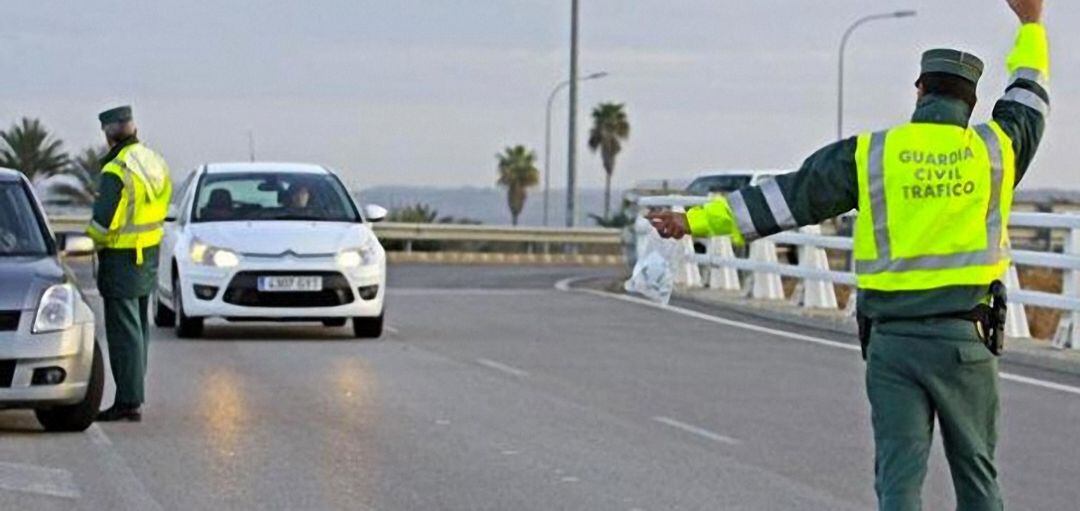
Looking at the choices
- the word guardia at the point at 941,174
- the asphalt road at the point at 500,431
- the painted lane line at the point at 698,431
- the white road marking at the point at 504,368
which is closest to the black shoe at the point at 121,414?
the asphalt road at the point at 500,431

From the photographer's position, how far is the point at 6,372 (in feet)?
41.8

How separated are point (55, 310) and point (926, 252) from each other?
21.3 feet

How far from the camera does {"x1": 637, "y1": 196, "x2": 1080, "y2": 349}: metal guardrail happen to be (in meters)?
19.2

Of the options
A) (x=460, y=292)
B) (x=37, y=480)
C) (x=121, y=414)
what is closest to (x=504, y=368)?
(x=121, y=414)

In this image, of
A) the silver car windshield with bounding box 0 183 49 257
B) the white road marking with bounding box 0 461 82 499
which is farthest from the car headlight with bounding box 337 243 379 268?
the white road marking with bounding box 0 461 82 499

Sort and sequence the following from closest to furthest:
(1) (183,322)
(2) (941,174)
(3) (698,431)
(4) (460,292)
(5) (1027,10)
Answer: (2) (941,174) → (5) (1027,10) → (3) (698,431) → (1) (183,322) → (4) (460,292)

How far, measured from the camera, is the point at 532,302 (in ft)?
90.0

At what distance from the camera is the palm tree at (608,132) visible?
10931 centimetres

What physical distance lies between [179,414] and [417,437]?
1.81 meters

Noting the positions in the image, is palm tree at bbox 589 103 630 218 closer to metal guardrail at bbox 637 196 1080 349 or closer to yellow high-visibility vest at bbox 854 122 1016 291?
metal guardrail at bbox 637 196 1080 349

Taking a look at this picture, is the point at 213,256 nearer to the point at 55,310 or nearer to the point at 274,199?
the point at 274,199

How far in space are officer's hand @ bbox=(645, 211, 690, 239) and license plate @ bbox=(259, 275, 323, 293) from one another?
12500mm

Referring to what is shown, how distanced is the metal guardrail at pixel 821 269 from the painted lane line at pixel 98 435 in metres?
5.87

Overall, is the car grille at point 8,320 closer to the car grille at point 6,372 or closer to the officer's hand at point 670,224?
the car grille at point 6,372
